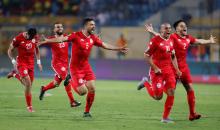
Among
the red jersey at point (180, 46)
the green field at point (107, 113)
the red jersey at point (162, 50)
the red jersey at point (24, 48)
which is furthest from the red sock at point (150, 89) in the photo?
the red jersey at point (24, 48)

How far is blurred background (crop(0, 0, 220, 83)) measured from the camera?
34.5 metres

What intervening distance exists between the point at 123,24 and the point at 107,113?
19.9 metres

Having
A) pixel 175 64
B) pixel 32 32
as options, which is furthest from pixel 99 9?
pixel 175 64

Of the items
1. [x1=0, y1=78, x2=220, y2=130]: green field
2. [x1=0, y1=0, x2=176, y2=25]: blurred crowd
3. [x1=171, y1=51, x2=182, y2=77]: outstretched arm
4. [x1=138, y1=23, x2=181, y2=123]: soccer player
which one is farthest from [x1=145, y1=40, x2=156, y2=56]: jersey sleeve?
[x1=0, y1=0, x2=176, y2=25]: blurred crowd

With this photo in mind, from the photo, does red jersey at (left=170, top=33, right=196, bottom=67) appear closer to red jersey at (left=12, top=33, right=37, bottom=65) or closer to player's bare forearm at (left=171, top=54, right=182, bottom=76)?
player's bare forearm at (left=171, top=54, right=182, bottom=76)

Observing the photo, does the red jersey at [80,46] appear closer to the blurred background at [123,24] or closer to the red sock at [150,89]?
the red sock at [150,89]

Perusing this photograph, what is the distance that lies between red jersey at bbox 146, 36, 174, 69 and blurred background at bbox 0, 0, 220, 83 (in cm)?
1819

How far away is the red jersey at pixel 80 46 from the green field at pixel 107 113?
1.41 meters

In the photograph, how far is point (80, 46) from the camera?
54.5 feet

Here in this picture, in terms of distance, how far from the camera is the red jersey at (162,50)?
15802mm

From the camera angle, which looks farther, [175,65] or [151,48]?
[151,48]

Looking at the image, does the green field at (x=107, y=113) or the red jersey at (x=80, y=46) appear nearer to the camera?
the green field at (x=107, y=113)

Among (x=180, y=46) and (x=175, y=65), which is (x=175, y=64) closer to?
(x=175, y=65)

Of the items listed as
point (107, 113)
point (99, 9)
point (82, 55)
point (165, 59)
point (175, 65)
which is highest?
point (99, 9)
